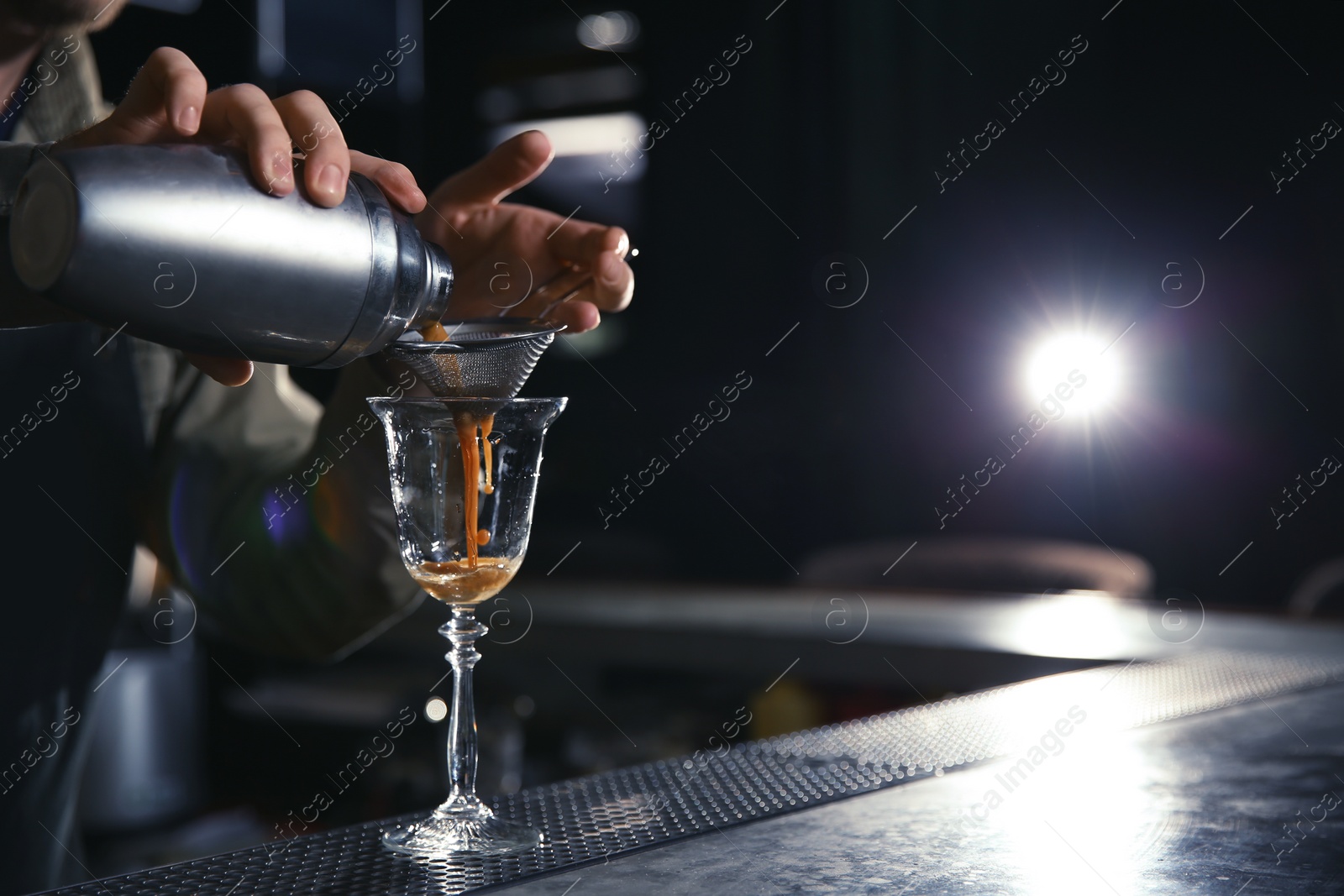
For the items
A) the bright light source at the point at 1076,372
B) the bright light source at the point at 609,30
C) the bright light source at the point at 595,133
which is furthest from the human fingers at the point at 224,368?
the bright light source at the point at 609,30

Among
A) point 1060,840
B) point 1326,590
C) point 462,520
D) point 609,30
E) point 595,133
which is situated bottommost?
point 1060,840

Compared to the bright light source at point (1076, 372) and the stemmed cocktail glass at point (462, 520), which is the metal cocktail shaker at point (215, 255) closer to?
the stemmed cocktail glass at point (462, 520)

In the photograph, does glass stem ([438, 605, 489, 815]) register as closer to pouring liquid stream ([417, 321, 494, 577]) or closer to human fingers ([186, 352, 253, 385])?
pouring liquid stream ([417, 321, 494, 577])

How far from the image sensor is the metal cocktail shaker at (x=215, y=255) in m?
0.69

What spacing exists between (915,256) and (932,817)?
3561mm

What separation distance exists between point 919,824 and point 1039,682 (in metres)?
0.62

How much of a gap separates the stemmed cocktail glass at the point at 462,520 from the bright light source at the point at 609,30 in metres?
4.02

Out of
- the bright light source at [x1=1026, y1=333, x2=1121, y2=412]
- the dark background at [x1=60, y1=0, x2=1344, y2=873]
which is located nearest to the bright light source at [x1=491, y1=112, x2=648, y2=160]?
the dark background at [x1=60, y1=0, x2=1344, y2=873]

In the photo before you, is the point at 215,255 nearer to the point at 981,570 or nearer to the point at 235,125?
the point at 235,125

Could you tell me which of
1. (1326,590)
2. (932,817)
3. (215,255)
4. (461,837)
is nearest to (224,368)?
(215,255)

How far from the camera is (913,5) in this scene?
170 inches

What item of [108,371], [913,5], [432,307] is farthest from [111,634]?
[913,5]

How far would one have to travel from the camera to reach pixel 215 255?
0.74m

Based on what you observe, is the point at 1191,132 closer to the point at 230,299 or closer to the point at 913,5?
the point at 913,5
